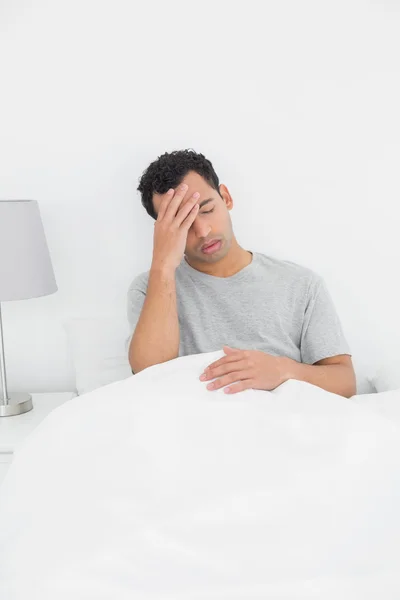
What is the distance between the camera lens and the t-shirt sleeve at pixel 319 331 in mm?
1701

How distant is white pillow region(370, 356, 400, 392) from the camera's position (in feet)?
6.03

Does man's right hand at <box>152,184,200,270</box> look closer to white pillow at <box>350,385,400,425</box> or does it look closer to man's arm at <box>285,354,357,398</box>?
man's arm at <box>285,354,357,398</box>

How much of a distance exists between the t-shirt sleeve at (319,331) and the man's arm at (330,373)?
3 centimetres

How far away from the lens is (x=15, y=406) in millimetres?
1891

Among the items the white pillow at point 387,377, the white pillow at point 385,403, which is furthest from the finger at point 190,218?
the white pillow at point 387,377

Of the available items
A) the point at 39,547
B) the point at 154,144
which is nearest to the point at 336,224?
the point at 154,144

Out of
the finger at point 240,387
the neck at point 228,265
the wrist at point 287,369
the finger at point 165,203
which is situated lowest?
the wrist at point 287,369

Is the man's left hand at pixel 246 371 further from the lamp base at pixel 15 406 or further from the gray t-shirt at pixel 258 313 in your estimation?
the lamp base at pixel 15 406

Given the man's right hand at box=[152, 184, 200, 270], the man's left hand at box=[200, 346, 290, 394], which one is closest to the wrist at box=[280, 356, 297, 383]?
the man's left hand at box=[200, 346, 290, 394]

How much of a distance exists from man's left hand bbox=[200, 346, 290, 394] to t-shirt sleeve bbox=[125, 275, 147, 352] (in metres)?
0.40

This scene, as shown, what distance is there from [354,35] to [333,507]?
1.51 meters

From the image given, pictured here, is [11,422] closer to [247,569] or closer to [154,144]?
[154,144]

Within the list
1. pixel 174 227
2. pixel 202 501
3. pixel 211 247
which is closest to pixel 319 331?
pixel 211 247

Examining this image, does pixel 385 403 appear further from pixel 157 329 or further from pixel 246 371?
pixel 157 329
